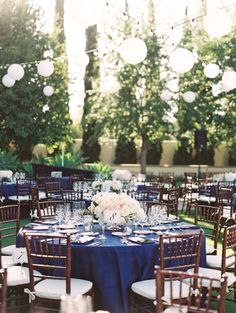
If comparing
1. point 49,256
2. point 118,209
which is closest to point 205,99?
point 118,209

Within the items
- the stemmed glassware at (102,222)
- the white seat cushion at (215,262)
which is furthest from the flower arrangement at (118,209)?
the white seat cushion at (215,262)

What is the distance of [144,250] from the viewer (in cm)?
531

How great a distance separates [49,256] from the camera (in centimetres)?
506

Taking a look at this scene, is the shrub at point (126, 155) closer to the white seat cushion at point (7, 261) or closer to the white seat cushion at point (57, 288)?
the white seat cushion at point (7, 261)

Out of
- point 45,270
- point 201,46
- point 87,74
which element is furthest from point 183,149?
point 45,270

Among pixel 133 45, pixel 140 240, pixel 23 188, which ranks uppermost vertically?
pixel 133 45

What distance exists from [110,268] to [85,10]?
276cm

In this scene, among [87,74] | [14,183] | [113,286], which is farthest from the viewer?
[87,74]

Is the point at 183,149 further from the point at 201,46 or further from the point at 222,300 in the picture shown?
the point at 222,300

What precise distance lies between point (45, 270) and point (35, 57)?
47.8 feet

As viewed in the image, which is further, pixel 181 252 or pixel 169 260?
pixel 169 260

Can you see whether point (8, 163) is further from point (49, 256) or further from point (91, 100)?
point (49, 256)

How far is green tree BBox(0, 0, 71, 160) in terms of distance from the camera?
18.6 m

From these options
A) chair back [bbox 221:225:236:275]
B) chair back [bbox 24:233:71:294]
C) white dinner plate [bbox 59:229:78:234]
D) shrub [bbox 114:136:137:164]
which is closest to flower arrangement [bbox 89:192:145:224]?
white dinner plate [bbox 59:229:78:234]
